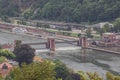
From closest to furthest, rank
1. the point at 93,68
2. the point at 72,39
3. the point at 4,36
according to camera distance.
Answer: the point at 93,68, the point at 72,39, the point at 4,36

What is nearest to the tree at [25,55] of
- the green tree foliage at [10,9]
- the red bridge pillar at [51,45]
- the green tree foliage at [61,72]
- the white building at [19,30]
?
the green tree foliage at [61,72]

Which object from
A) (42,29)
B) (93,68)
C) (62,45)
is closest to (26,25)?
(42,29)

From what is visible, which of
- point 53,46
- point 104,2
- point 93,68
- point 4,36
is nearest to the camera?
point 93,68

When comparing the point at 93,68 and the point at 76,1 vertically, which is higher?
the point at 76,1

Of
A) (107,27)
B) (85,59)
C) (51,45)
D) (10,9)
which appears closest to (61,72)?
(85,59)

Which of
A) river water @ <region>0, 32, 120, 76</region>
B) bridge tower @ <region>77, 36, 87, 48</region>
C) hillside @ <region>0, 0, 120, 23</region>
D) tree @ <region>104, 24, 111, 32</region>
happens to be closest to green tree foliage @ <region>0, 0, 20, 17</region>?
hillside @ <region>0, 0, 120, 23</region>

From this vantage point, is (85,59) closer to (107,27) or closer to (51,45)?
(51,45)

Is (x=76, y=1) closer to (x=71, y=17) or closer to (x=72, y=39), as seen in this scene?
(x=71, y=17)
